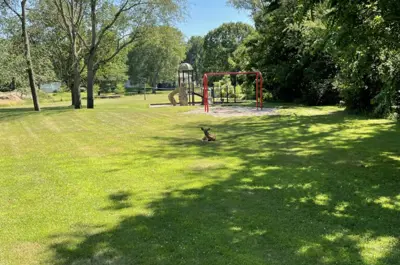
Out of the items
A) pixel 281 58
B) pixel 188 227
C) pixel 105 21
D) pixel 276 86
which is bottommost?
pixel 188 227

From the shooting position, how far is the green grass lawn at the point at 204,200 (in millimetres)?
3426

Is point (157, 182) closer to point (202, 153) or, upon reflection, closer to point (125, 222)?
point (125, 222)

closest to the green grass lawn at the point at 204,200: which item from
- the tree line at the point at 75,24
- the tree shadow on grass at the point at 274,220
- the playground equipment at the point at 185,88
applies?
the tree shadow on grass at the point at 274,220

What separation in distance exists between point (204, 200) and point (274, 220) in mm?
1022

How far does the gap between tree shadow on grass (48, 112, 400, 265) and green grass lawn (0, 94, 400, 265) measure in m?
0.01

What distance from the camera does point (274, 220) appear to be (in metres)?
4.09

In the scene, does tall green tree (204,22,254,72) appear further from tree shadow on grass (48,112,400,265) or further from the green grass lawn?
tree shadow on grass (48,112,400,265)

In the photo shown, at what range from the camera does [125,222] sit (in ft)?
13.6

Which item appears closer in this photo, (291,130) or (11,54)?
(291,130)

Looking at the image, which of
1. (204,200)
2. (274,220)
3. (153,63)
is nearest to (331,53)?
(204,200)

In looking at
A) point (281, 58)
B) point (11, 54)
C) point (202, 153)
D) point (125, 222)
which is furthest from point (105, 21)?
point (125, 222)

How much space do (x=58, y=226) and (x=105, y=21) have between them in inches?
815

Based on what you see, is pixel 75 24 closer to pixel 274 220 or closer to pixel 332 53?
pixel 332 53

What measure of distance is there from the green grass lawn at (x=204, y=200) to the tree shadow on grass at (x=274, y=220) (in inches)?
0.6
